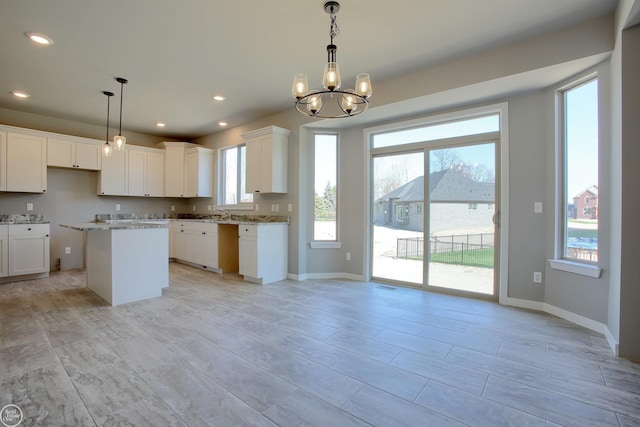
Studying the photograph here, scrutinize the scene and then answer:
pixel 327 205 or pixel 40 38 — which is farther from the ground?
pixel 40 38

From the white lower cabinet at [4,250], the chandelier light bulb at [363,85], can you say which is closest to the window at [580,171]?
the chandelier light bulb at [363,85]

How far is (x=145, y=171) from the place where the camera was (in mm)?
6062

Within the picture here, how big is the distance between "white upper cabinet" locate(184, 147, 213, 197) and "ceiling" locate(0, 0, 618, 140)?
188cm

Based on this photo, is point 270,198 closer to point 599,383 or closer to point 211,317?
point 211,317

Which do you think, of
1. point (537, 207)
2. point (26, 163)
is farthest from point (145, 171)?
point (537, 207)

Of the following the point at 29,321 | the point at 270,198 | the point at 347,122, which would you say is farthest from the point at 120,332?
the point at 347,122

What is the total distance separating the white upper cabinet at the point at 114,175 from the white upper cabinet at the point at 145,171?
0.08 m

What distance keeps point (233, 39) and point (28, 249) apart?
14.7ft

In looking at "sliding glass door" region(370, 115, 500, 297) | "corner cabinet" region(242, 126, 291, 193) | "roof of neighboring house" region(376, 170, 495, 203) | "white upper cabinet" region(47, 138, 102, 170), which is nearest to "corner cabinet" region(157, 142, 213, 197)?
"white upper cabinet" region(47, 138, 102, 170)

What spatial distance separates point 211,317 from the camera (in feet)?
10.0

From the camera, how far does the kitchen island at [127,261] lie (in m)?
3.42

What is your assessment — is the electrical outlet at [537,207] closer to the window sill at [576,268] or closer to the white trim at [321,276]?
the window sill at [576,268]

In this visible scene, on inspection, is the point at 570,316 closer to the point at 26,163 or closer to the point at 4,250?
the point at 4,250

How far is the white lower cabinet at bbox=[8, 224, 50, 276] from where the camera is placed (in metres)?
4.41
